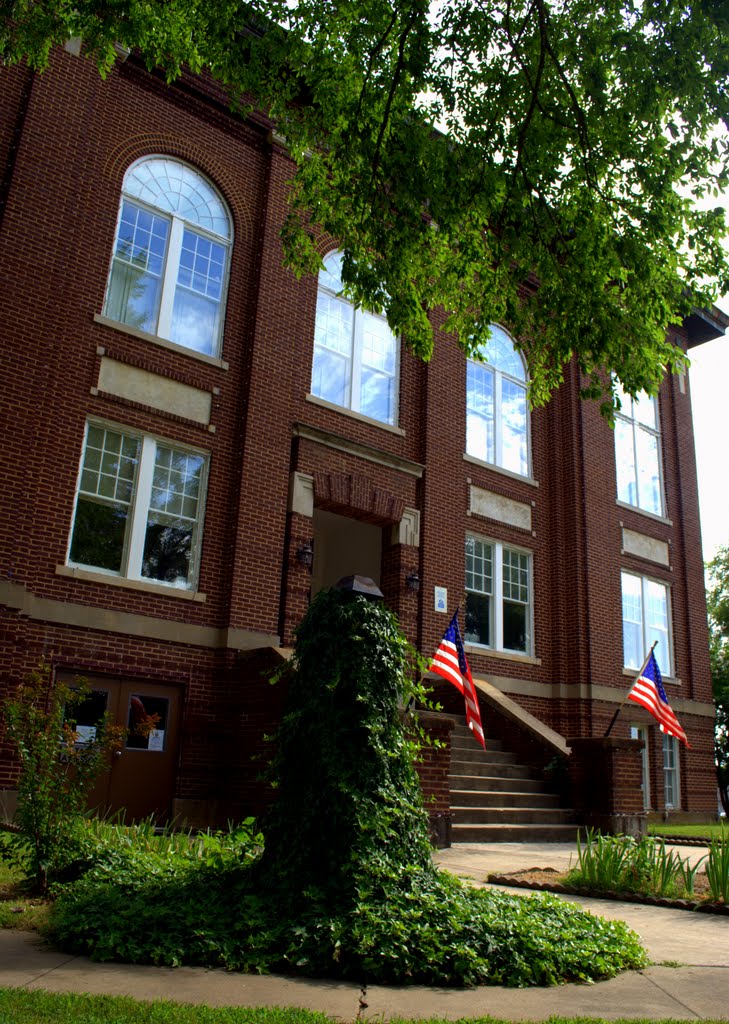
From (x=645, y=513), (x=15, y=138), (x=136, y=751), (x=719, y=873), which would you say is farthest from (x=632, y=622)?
(x=15, y=138)

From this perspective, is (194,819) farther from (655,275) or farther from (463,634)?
(655,275)

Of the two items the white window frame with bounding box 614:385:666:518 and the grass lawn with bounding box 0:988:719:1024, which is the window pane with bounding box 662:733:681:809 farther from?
the grass lawn with bounding box 0:988:719:1024

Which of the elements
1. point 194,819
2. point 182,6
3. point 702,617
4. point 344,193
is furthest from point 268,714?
point 702,617

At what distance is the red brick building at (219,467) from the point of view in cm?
1135

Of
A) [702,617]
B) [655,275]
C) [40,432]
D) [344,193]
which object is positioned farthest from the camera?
[702,617]

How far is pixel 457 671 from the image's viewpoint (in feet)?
36.9

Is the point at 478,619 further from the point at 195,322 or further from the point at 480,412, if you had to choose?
the point at 195,322

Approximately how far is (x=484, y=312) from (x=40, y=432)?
573cm

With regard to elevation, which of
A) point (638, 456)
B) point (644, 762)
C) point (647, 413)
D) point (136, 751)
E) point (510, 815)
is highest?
point (647, 413)

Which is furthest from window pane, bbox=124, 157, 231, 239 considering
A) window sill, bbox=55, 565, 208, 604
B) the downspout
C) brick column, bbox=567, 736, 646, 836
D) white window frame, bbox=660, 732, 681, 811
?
white window frame, bbox=660, 732, 681, 811

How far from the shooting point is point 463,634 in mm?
15938

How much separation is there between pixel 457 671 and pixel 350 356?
6.54 meters

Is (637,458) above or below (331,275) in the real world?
below

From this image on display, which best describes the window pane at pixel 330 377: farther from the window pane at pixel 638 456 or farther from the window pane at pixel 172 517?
the window pane at pixel 638 456
